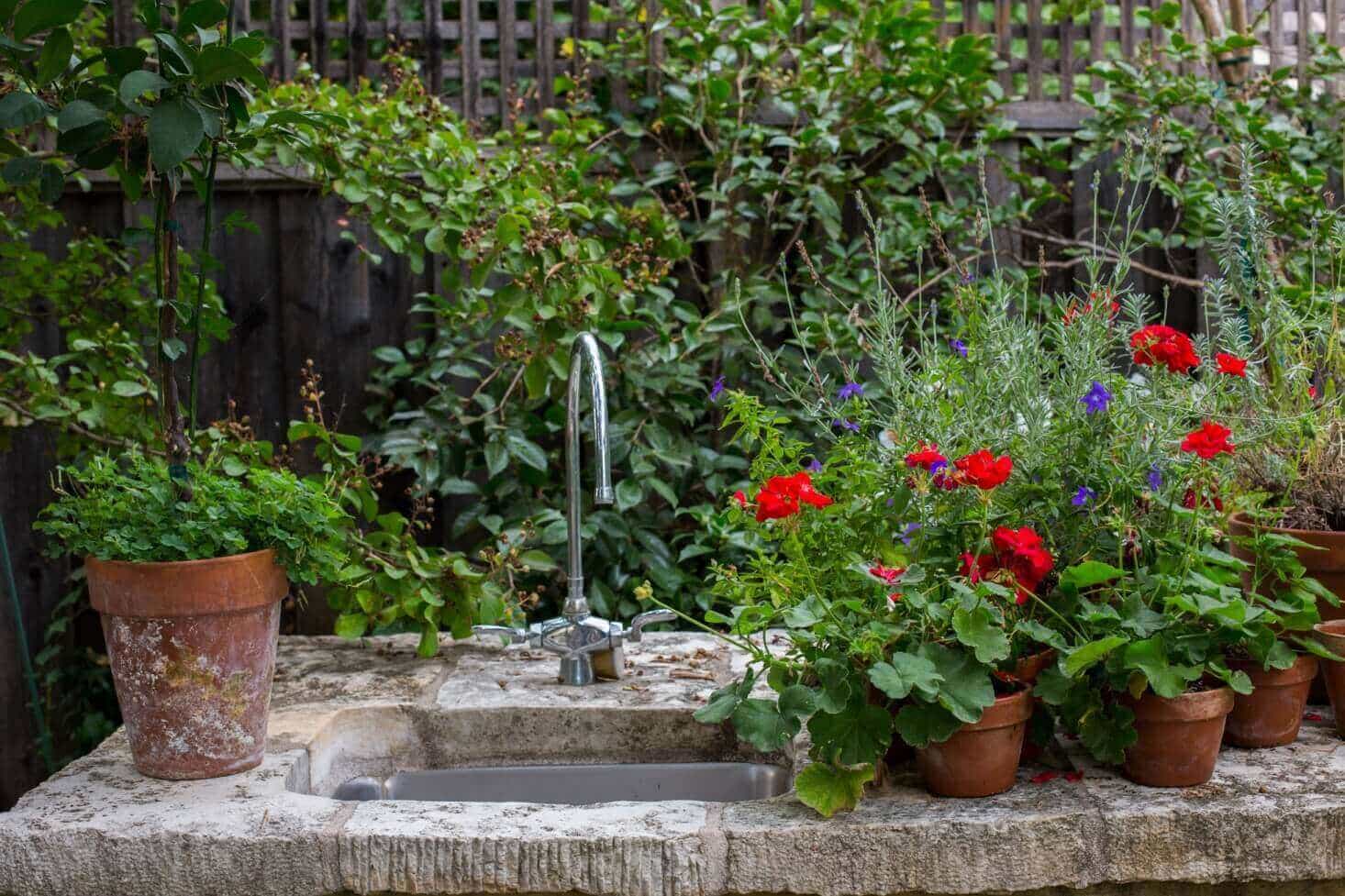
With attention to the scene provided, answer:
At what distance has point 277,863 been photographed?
1555 mm

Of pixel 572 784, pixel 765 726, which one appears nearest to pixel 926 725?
pixel 765 726

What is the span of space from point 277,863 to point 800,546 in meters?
0.74

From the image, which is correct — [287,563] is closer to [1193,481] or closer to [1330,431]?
[1193,481]

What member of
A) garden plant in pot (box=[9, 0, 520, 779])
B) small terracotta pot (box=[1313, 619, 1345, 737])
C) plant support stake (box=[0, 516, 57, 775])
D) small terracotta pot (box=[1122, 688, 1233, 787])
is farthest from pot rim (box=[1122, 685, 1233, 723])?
plant support stake (box=[0, 516, 57, 775])

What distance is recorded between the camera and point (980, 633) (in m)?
1.55

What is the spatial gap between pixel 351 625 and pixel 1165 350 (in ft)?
4.77

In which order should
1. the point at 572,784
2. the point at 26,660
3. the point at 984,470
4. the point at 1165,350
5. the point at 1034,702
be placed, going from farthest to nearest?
the point at 26,660, the point at 572,784, the point at 1034,702, the point at 1165,350, the point at 984,470

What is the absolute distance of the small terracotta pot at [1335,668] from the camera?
1747mm

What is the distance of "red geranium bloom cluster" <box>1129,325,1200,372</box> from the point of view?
1592mm

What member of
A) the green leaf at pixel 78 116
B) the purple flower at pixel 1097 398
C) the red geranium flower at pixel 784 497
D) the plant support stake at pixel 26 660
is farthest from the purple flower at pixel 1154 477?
the plant support stake at pixel 26 660

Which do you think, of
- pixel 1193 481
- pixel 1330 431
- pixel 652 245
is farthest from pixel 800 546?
pixel 652 245

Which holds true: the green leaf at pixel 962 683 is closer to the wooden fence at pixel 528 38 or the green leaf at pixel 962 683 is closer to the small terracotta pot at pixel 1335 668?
the small terracotta pot at pixel 1335 668

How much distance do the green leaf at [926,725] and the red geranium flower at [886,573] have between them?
0.51 ft

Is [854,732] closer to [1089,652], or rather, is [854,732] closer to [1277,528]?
[1089,652]
